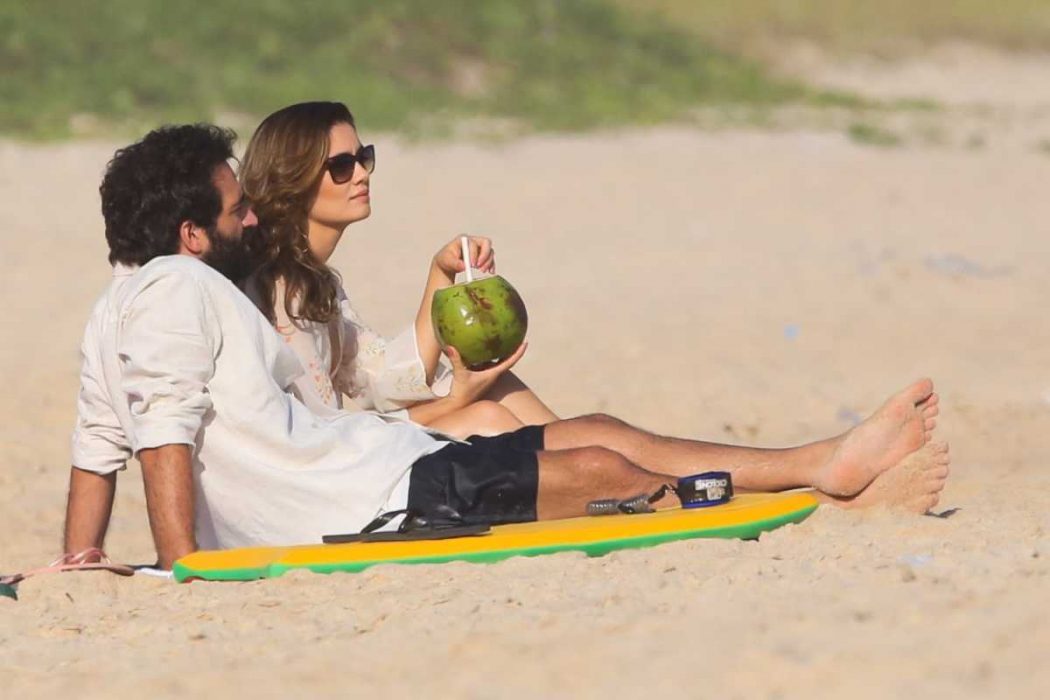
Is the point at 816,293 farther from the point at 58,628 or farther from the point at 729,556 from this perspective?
the point at 58,628

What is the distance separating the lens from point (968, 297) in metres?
10.1

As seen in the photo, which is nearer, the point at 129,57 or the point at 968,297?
the point at 968,297

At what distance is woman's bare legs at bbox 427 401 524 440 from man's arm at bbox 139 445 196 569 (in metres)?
0.89

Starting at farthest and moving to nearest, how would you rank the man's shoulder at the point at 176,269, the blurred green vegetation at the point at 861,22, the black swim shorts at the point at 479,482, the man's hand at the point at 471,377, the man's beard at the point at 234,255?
the blurred green vegetation at the point at 861,22
the man's hand at the point at 471,377
the man's beard at the point at 234,255
the black swim shorts at the point at 479,482
the man's shoulder at the point at 176,269

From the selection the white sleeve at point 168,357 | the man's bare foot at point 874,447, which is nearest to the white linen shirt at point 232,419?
the white sleeve at point 168,357

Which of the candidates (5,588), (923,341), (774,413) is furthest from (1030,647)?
(923,341)

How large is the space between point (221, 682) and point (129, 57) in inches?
619

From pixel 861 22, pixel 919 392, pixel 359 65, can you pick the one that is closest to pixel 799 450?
pixel 919 392

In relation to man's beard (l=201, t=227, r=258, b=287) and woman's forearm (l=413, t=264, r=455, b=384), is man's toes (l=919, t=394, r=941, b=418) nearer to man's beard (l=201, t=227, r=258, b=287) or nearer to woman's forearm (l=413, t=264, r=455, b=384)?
woman's forearm (l=413, t=264, r=455, b=384)

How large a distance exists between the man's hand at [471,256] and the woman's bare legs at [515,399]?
318 mm

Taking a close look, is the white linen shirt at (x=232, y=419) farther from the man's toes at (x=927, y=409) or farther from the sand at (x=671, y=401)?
the man's toes at (x=927, y=409)

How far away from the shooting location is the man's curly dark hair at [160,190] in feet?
15.3

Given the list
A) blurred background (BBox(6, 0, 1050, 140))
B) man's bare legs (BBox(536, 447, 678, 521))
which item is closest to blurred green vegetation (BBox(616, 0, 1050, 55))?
blurred background (BBox(6, 0, 1050, 140))

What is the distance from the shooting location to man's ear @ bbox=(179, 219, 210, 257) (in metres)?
4.71
